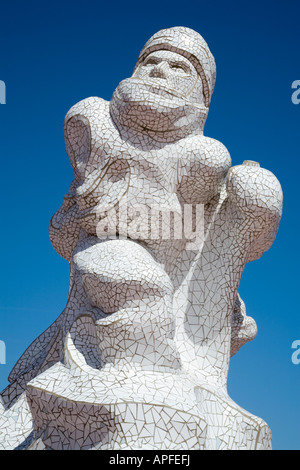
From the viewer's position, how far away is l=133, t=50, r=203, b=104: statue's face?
8750 mm

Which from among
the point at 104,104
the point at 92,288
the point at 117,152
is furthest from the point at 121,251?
the point at 104,104

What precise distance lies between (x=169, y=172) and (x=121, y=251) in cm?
120

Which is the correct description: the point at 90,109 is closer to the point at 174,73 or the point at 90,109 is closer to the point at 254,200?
the point at 174,73

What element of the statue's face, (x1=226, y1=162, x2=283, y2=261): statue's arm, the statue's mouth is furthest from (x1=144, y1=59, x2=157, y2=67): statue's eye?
(x1=226, y1=162, x2=283, y2=261): statue's arm

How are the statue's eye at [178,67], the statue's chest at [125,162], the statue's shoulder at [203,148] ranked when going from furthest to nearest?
the statue's eye at [178,67]
the statue's shoulder at [203,148]
the statue's chest at [125,162]

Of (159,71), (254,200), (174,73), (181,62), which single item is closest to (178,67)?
(181,62)

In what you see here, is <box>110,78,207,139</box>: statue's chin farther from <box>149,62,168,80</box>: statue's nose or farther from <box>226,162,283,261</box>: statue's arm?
<box>226,162,283,261</box>: statue's arm

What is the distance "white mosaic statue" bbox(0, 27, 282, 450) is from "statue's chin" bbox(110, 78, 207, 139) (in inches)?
0.5

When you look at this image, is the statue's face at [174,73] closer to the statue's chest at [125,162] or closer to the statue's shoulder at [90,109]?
the statue's shoulder at [90,109]

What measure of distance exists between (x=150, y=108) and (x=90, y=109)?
74 cm

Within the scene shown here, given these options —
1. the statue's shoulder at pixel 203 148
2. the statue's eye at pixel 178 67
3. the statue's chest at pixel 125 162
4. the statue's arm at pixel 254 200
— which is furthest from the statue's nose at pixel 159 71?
the statue's arm at pixel 254 200

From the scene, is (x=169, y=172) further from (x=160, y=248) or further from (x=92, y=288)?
(x=92, y=288)

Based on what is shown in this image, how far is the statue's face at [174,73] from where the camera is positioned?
8.75 m

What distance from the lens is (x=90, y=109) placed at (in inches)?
336
